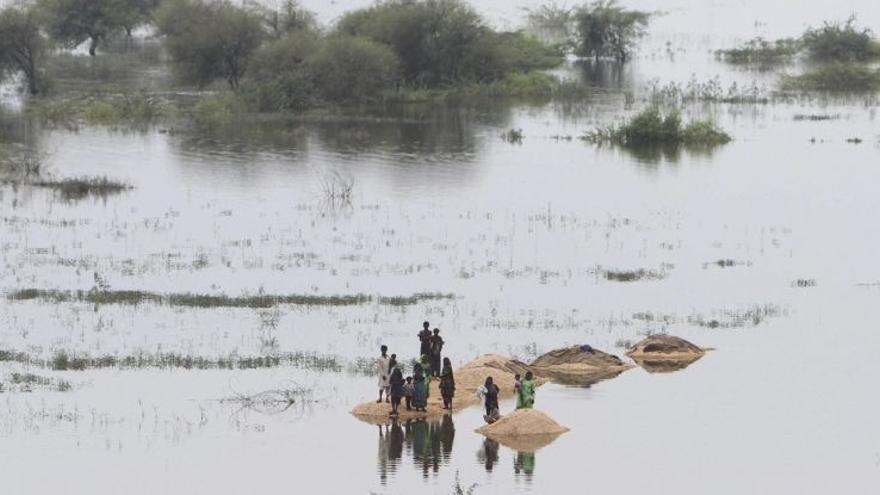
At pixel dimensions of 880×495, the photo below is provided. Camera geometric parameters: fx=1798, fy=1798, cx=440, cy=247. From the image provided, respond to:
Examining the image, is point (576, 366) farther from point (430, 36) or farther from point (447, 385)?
point (430, 36)

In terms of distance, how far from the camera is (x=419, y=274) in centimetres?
4206

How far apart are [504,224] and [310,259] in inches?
314

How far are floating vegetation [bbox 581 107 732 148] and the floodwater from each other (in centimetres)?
148

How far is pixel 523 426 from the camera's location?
28.1 m

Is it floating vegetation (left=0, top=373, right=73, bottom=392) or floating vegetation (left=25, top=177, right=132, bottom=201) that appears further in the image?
floating vegetation (left=25, top=177, right=132, bottom=201)

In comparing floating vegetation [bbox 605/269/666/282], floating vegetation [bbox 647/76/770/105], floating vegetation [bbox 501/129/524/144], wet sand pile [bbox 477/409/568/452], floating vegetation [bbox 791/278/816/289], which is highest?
floating vegetation [bbox 647/76/770/105]

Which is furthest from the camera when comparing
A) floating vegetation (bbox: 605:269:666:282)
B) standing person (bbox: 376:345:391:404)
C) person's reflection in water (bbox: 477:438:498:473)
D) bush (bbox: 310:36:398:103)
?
bush (bbox: 310:36:398:103)

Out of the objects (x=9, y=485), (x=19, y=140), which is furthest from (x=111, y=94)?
(x=9, y=485)

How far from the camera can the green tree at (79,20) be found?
9800 centimetres

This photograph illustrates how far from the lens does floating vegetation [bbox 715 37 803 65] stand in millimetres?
102250

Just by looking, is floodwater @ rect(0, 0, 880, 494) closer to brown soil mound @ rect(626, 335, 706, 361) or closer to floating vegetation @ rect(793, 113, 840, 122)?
brown soil mound @ rect(626, 335, 706, 361)

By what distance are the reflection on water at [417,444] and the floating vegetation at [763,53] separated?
2975 inches

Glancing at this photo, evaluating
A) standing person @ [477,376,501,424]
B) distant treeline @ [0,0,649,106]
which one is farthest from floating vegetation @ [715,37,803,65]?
standing person @ [477,376,501,424]

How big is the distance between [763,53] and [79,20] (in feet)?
128
